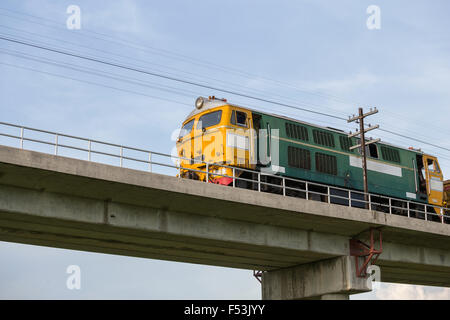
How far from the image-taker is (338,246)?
2552 centimetres

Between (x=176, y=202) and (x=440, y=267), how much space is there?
15331mm

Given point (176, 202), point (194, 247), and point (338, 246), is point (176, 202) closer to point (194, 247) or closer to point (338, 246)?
point (194, 247)

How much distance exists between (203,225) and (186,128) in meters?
6.61

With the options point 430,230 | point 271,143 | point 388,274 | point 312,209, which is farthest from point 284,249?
point 388,274

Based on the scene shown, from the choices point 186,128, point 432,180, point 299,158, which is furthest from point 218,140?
point 432,180

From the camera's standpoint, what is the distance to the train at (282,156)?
80.9 ft

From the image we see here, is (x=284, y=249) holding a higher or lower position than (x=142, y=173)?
lower

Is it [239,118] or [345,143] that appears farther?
[345,143]

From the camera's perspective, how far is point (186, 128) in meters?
27.0

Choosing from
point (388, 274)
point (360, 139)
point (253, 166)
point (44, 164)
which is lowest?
point (388, 274)

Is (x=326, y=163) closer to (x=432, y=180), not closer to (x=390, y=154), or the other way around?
(x=390, y=154)

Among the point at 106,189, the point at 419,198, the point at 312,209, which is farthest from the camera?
the point at 419,198

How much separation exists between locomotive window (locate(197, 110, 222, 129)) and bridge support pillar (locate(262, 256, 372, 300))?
7709mm

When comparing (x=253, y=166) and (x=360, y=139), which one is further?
(x=360, y=139)
